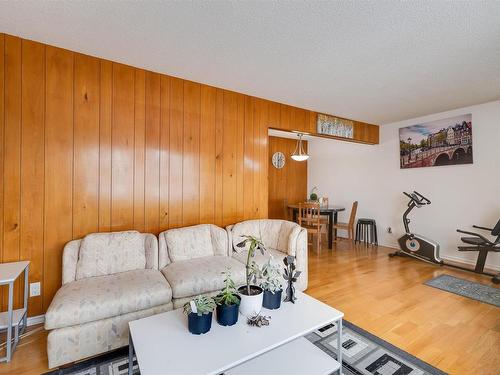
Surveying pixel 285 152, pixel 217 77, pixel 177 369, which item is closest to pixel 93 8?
pixel 217 77

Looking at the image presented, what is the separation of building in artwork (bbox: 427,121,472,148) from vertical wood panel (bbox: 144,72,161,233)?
4.40m

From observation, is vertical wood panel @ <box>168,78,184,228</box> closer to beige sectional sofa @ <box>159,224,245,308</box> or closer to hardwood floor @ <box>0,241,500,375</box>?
beige sectional sofa @ <box>159,224,245,308</box>

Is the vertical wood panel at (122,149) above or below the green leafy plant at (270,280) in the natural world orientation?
above

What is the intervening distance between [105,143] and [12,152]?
2.29 feet

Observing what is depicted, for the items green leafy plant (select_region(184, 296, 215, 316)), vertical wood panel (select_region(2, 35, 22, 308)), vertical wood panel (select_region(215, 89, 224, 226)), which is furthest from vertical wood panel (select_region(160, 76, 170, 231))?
green leafy plant (select_region(184, 296, 215, 316))

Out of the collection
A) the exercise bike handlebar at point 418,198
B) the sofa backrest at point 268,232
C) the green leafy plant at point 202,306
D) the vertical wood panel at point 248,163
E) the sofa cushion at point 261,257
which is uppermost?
the vertical wood panel at point 248,163

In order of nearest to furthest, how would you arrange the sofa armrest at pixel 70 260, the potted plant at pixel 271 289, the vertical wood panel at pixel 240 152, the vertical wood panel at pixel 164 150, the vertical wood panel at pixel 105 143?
the potted plant at pixel 271 289
the sofa armrest at pixel 70 260
the vertical wood panel at pixel 105 143
the vertical wood panel at pixel 164 150
the vertical wood panel at pixel 240 152

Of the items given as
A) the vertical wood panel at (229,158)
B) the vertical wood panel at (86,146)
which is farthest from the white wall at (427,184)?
the vertical wood panel at (86,146)

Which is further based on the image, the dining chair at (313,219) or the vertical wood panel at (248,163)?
the dining chair at (313,219)

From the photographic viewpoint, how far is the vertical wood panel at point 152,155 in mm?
2676

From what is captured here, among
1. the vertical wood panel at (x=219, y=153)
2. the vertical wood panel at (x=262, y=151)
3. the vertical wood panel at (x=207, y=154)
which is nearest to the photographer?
the vertical wood panel at (x=207, y=154)

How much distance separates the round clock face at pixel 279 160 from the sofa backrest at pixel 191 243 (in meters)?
3.71

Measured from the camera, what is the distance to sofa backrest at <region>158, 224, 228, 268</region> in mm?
2498

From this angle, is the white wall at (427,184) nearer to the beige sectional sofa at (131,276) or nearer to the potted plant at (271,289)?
the beige sectional sofa at (131,276)
